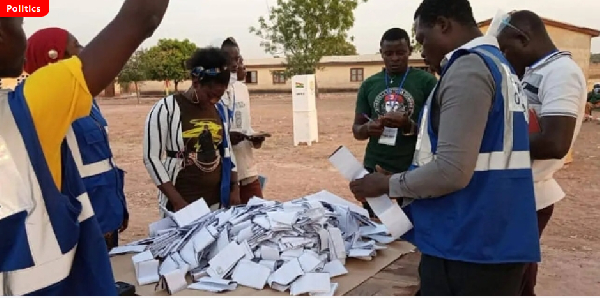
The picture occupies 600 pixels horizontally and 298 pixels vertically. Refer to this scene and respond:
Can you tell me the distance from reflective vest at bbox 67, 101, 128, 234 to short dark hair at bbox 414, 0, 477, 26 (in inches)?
60.6

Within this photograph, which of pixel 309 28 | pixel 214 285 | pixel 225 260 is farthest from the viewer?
pixel 309 28

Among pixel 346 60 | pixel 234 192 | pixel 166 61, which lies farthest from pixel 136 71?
pixel 234 192

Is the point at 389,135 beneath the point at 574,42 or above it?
beneath

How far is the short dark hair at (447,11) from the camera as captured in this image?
188cm

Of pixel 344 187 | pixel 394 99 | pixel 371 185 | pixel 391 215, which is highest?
pixel 394 99

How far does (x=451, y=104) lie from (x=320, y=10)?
1182 inches

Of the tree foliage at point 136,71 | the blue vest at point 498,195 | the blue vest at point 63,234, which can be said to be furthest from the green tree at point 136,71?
the blue vest at point 63,234

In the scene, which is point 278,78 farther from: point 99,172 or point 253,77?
point 99,172

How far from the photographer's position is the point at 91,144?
258cm

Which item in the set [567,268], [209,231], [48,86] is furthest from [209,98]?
[567,268]

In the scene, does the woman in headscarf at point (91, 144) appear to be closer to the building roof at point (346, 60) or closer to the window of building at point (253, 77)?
the building roof at point (346, 60)

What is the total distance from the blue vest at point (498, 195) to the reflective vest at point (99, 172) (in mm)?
1614

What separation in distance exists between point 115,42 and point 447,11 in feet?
3.86

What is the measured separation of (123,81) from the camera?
127 ft
